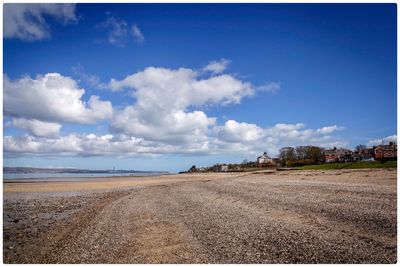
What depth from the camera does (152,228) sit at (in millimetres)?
15391

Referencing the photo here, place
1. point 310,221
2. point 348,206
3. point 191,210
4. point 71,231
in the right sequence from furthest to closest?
1. point 191,210
2. point 348,206
3. point 71,231
4. point 310,221

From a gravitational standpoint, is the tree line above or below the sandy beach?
above

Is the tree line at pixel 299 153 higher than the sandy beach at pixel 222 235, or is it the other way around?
the tree line at pixel 299 153

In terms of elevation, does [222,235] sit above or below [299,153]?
below

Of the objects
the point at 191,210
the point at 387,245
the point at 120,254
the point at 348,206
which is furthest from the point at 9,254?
the point at 348,206

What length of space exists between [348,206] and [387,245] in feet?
25.6

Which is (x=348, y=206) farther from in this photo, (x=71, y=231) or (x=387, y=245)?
Result: (x=71, y=231)

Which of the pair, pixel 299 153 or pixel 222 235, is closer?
pixel 222 235

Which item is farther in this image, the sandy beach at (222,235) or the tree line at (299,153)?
the tree line at (299,153)

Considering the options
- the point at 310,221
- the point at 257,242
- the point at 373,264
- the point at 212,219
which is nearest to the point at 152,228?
the point at 212,219

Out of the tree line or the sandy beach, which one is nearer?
the sandy beach

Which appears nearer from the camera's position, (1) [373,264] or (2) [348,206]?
(1) [373,264]

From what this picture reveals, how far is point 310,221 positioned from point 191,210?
8.06 m

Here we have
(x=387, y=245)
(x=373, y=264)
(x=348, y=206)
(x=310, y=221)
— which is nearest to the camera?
(x=373, y=264)
